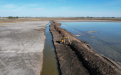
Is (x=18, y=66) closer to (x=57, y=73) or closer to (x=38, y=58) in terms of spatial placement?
(x=38, y=58)

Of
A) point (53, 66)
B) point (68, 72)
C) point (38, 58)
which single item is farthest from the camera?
point (38, 58)

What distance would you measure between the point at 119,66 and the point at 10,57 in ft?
36.9

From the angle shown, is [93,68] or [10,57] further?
[10,57]

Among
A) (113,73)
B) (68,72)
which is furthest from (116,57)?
(68,72)

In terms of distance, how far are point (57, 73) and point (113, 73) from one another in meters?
4.34

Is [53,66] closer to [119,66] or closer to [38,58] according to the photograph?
[38,58]

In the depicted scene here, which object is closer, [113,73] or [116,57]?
[113,73]

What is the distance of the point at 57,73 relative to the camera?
792 cm

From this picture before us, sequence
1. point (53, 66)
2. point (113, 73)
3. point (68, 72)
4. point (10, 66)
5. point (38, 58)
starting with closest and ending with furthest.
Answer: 1. point (113, 73)
2. point (68, 72)
3. point (10, 66)
4. point (53, 66)
5. point (38, 58)

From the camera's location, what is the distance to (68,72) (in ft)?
24.7

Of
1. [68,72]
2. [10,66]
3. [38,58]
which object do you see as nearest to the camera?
[68,72]

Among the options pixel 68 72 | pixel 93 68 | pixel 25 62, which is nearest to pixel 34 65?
pixel 25 62

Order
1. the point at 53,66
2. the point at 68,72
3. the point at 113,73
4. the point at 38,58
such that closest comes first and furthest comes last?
the point at 113,73, the point at 68,72, the point at 53,66, the point at 38,58

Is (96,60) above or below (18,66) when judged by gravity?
above
